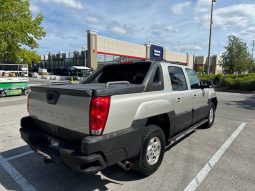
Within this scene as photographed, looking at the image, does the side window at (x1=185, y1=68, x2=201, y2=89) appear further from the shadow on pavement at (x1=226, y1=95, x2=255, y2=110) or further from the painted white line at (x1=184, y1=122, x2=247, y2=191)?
the shadow on pavement at (x1=226, y1=95, x2=255, y2=110)

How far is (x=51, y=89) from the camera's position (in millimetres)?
3408

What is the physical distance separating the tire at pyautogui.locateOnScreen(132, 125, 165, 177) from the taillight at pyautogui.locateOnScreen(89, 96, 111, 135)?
89 centimetres

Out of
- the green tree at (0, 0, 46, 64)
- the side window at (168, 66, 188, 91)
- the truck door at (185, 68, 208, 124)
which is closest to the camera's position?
the side window at (168, 66, 188, 91)

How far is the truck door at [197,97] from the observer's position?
5.29m

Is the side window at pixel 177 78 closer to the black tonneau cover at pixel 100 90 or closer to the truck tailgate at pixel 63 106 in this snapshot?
the black tonneau cover at pixel 100 90

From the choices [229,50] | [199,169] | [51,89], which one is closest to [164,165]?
[199,169]

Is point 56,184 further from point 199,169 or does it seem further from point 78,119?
point 199,169

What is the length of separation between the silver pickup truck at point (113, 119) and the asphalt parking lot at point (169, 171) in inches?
13.2

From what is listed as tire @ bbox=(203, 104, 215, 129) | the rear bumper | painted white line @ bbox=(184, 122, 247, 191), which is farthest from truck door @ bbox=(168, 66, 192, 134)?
tire @ bbox=(203, 104, 215, 129)

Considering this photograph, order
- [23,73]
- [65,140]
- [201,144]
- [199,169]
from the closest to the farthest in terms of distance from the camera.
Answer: [65,140] → [199,169] → [201,144] → [23,73]

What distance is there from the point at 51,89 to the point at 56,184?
1466mm

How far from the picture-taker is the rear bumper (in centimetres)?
282

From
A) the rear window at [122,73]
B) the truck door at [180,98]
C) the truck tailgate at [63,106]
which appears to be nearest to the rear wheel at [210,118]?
the truck door at [180,98]

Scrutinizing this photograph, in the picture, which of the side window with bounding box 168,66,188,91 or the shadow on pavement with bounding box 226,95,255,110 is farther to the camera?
the shadow on pavement with bounding box 226,95,255,110
